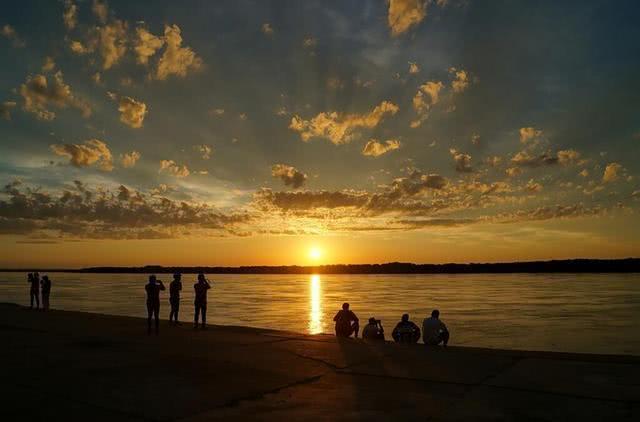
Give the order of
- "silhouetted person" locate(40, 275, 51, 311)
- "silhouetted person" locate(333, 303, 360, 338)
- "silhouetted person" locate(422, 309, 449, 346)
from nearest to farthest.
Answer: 1. "silhouetted person" locate(422, 309, 449, 346)
2. "silhouetted person" locate(333, 303, 360, 338)
3. "silhouetted person" locate(40, 275, 51, 311)

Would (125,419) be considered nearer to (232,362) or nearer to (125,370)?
(125,370)

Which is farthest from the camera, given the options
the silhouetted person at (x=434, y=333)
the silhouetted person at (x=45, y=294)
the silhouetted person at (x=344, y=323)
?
the silhouetted person at (x=45, y=294)

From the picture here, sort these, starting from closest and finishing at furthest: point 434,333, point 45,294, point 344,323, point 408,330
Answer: point 434,333
point 408,330
point 344,323
point 45,294

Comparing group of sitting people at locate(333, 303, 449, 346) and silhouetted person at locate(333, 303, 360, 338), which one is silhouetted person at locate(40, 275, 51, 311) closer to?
silhouetted person at locate(333, 303, 360, 338)

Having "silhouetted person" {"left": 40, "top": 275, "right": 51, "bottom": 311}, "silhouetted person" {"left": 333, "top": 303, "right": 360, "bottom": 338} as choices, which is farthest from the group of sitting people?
"silhouetted person" {"left": 40, "top": 275, "right": 51, "bottom": 311}

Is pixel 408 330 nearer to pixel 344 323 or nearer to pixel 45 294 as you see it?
pixel 344 323

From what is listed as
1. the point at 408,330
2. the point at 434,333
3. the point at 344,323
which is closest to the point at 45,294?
the point at 344,323

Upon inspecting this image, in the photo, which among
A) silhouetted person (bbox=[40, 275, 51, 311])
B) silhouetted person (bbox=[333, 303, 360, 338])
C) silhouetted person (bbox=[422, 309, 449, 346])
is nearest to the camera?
silhouetted person (bbox=[422, 309, 449, 346])

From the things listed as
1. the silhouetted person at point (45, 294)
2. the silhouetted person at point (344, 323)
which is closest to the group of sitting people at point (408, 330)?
the silhouetted person at point (344, 323)

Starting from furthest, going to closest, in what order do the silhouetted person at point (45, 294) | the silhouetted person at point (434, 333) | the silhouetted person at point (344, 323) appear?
the silhouetted person at point (45, 294)
the silhouetted person at point (344, 323)
the silhouetted person at point (434, 333)

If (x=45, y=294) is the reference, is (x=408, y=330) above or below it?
below

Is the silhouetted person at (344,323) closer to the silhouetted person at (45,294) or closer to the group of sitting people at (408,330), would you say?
the group of sitting people at (408,330)

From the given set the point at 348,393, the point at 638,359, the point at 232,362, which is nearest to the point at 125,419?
the point at 348,393

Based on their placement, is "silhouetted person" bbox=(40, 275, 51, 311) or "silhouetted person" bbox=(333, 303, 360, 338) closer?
"silhouetted person" bbox=(333, 303, 360, 338)
